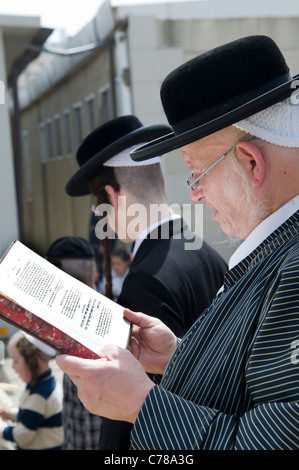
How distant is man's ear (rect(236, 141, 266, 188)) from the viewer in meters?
1.23

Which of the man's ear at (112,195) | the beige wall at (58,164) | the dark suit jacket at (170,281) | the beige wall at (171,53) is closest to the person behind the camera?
the dark suit jacket at (170,281)

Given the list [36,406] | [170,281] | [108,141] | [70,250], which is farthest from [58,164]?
[170,281]

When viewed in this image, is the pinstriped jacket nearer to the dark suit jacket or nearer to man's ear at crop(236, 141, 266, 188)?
man's ear at crop(236, 141, 266, 188)

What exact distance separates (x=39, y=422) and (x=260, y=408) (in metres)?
2.41

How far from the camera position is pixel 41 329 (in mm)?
1236

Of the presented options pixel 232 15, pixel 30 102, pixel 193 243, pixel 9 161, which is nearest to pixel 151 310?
pixel 193 243

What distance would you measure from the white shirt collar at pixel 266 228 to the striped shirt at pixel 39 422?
86.7 inches

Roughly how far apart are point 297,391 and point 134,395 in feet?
1.04

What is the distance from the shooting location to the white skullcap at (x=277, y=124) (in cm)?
123

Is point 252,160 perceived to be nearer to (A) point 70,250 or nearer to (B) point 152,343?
(B) point 152,343

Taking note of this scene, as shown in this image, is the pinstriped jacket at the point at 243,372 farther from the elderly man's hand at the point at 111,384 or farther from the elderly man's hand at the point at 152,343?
the elderly man's hand at the point at 152,343

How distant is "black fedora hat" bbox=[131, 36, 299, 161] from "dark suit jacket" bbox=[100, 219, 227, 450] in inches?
32.6

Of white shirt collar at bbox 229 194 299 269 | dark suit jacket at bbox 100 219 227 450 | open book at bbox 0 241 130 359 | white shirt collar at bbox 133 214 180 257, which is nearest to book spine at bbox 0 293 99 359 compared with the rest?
open book at bbox 0 241 130 359

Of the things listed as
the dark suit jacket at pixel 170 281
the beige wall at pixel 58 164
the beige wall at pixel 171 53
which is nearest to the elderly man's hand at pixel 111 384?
the dark suit jacket at pixel 170 281
